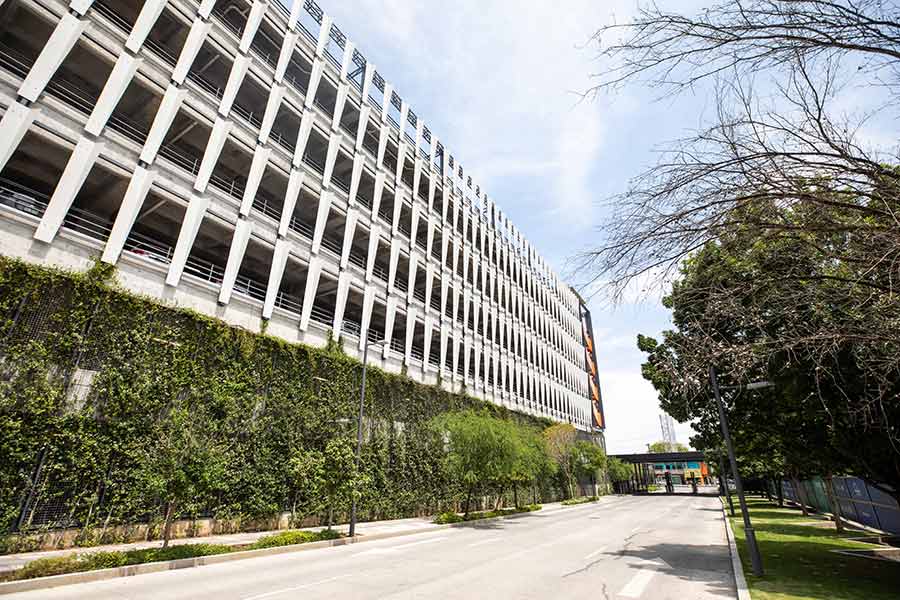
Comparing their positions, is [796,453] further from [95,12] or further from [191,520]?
[95,12]

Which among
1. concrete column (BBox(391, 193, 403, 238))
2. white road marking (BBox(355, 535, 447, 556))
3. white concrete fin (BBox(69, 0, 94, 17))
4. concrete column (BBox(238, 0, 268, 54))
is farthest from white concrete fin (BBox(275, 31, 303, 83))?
white road marking (BBox(355, 535, 447, 556))

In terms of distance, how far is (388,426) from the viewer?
2462cm

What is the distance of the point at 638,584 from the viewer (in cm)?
902

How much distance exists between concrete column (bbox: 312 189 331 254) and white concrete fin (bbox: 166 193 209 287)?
5.67m

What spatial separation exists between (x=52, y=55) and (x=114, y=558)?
16.2m

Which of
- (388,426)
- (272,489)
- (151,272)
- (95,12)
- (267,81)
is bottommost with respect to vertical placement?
(272,489)

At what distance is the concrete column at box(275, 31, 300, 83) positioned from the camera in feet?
73.4

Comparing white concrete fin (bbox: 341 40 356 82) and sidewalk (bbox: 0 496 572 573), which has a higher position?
white concrete fin (bbox: 341 40 356 82)

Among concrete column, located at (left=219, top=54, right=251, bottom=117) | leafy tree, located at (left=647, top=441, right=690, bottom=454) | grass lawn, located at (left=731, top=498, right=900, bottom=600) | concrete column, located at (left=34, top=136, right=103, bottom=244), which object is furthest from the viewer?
leafy tree, located at (left=647, top=441, right=690, bottom=454)

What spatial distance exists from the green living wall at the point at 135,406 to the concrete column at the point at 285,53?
14.0 meters

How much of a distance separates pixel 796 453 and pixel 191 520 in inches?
817

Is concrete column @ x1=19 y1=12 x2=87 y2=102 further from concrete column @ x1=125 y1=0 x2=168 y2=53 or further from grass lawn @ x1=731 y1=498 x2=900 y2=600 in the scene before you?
grass lawn @ x1=731 y1=498 x2=900 y2=600

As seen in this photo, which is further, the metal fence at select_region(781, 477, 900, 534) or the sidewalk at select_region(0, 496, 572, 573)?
the metal fence at select_region(781, 477, 900, 534)

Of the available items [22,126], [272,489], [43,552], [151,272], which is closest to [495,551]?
[272,489]
